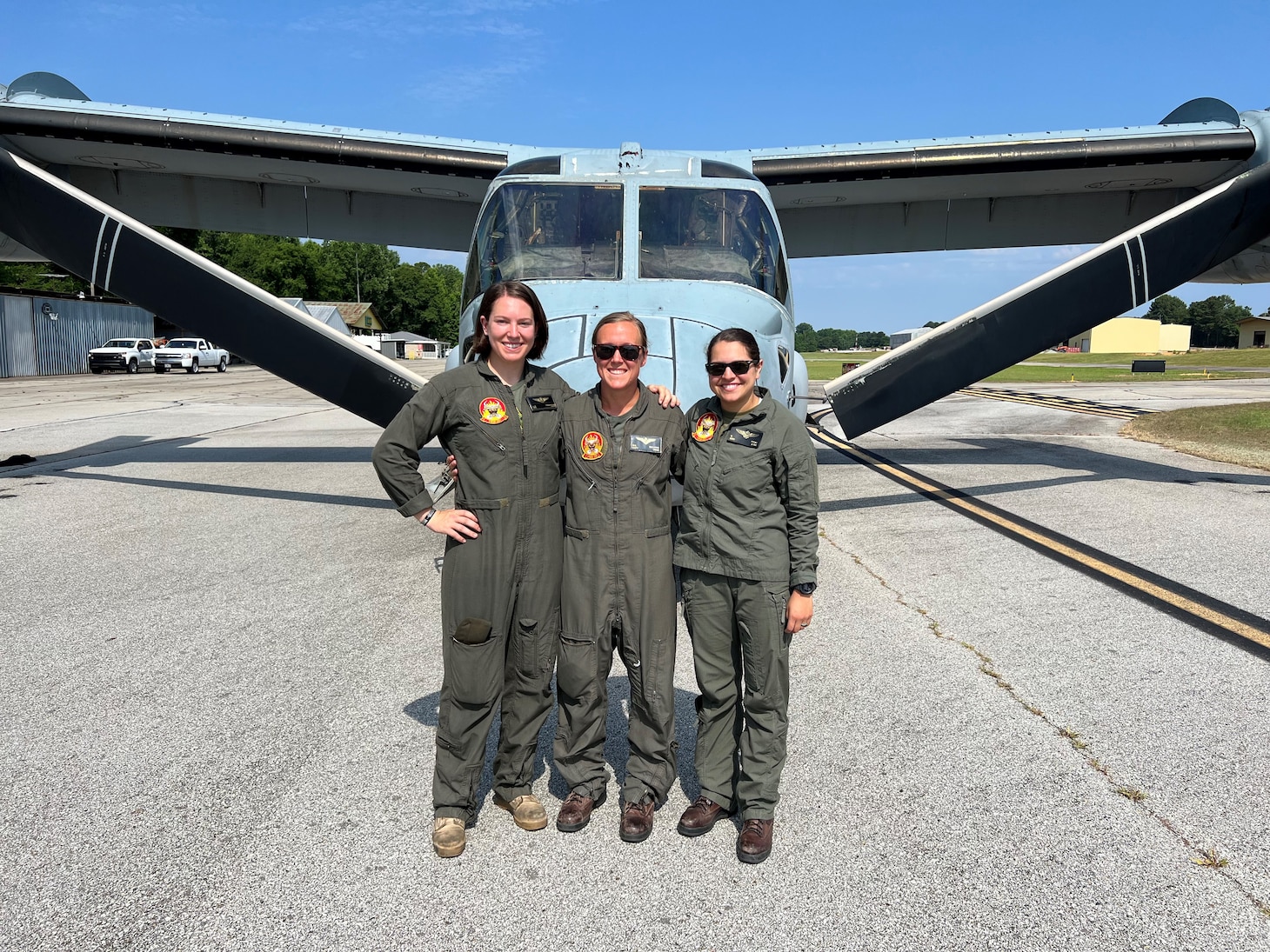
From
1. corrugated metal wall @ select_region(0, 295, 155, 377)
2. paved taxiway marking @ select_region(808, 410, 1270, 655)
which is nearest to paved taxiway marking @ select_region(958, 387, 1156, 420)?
paved taxiway marking @ select_region(808, 410, 1270, 655)

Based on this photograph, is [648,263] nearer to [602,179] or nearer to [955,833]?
[602,179]

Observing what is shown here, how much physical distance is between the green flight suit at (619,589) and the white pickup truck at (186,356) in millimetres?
44655

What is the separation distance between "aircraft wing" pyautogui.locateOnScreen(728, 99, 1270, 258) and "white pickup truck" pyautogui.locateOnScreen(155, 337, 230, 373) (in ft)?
129

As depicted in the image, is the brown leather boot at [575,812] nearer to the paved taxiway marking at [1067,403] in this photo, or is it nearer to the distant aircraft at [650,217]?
the distant aircraft at [650,217]

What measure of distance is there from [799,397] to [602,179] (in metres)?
2.18

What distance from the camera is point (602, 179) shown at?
6371mm

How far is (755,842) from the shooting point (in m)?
2.80

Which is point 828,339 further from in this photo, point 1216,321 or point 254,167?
point 254,167

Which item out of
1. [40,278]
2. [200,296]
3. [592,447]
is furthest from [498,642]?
[40,278]

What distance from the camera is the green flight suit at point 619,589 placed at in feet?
9.80

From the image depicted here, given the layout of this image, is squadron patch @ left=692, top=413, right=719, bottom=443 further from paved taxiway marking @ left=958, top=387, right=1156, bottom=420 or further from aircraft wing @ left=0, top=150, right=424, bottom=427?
paved taxiway marking @ left=958, top=387, right=1156, bottom=420

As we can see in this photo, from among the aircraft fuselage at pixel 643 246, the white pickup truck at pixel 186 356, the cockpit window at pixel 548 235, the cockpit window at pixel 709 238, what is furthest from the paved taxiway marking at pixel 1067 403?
the white pickup truck at pixel 186 356

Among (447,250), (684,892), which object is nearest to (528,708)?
(684,892)

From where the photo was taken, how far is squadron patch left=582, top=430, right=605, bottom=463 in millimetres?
3010
